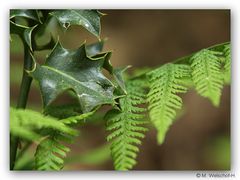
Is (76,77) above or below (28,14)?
below

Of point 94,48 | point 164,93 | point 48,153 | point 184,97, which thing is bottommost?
point 48,153

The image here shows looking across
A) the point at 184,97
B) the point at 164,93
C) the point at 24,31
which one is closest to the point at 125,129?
the point at 164,93

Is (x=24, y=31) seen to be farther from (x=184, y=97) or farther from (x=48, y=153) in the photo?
(x=184, y=97)

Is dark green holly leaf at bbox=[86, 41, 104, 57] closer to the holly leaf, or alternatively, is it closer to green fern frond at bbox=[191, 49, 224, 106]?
the holly leaf

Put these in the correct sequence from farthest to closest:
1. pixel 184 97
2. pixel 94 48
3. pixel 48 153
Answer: pixel 184 97, pixel 94 48, pixel 48 153

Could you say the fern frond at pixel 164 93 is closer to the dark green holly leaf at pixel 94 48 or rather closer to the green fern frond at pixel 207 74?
the green fern frond at pixel 207 74

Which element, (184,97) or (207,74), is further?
(184,97)
